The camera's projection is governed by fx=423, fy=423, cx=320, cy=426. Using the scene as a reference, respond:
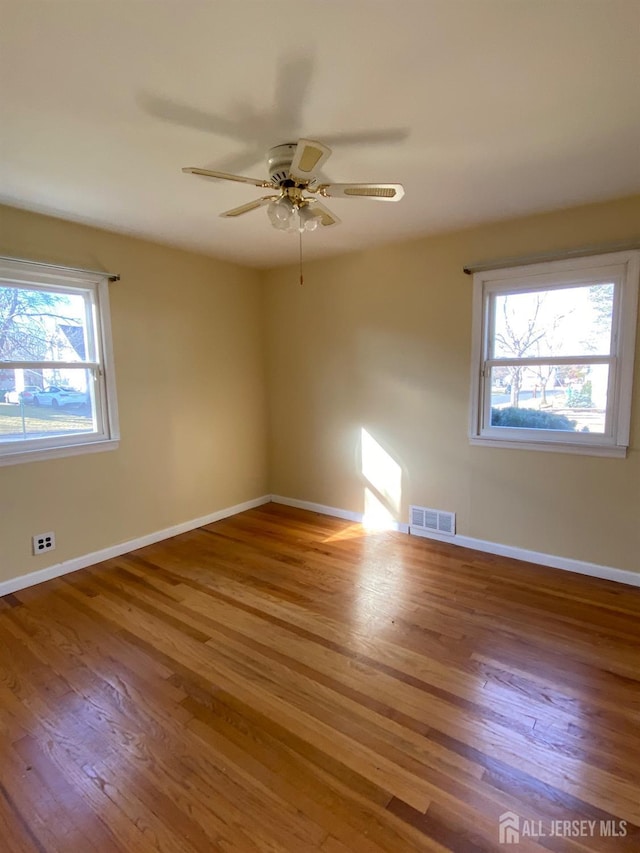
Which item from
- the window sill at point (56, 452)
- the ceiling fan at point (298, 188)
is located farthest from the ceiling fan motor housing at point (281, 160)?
the window sill at point (56, 452)

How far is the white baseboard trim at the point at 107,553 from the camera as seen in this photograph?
286 cm

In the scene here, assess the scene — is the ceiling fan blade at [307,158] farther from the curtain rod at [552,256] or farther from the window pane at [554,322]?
the window pane at [554,322]

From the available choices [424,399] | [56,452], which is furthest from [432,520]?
[56,452]

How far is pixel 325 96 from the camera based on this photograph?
5.41ft

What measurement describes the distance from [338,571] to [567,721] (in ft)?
5.28

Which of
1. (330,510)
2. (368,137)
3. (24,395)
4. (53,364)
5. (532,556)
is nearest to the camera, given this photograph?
(368,137)

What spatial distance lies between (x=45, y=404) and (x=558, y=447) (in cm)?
362

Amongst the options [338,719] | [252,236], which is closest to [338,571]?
[338,719]

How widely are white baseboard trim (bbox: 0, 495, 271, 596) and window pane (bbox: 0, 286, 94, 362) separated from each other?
57.9 inches

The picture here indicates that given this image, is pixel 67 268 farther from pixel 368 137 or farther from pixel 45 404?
pixel 368 137

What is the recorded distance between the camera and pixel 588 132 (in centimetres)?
191

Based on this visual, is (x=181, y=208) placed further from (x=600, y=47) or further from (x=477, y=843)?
(x=477, y=843)

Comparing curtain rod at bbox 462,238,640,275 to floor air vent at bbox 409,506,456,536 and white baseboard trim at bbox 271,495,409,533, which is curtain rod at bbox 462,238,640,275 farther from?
white baseboard trim at bbox 271,495,409,533

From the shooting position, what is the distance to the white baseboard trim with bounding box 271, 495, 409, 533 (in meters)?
3.85
